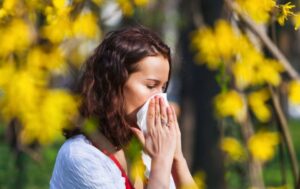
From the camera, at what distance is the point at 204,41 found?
614 cm

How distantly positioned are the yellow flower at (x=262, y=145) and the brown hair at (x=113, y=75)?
2478 millimetres

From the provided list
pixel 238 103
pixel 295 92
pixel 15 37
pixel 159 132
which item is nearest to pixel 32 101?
pixel 15 37

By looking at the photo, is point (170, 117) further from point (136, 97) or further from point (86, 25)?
point (86, 25)

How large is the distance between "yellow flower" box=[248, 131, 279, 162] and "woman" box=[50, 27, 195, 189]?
245 centimetres

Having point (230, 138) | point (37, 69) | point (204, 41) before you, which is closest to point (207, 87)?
point (230, 138)

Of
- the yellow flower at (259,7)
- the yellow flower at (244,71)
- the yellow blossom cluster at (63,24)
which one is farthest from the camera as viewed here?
the yellow flower at (244,71)

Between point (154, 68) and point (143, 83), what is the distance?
0.06 metres

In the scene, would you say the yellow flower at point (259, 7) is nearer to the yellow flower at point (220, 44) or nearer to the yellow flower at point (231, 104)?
the yellow flower at point (220, 44)

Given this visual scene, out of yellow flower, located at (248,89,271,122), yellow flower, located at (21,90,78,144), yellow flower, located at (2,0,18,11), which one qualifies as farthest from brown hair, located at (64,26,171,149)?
yellow flower, located at (248,89,271,122)

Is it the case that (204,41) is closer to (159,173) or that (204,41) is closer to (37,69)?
(37,69)

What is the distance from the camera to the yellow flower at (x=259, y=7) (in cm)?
370

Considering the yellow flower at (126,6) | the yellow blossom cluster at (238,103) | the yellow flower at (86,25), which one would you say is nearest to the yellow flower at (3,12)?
the yellow flower at (126,6)

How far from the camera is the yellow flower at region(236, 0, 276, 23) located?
146 inches

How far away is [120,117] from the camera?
341 cm
